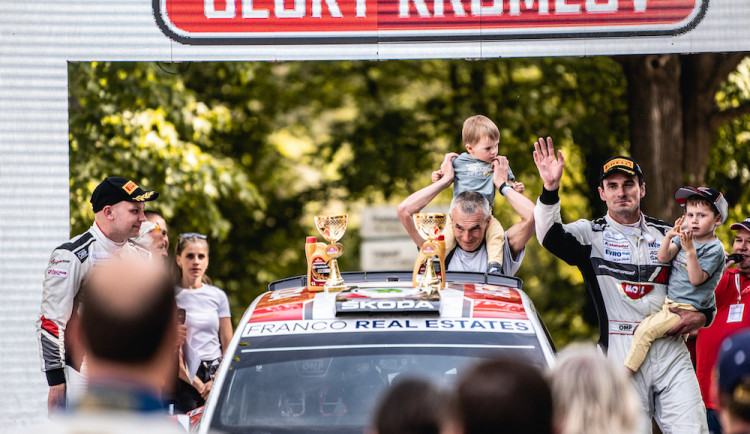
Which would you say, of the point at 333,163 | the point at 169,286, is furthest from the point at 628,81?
the point at 169,286

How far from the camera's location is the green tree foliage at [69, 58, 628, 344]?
37.2ft

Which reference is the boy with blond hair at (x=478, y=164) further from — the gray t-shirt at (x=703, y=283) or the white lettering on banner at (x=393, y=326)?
the white lettering on banner at (x=393, y=326)

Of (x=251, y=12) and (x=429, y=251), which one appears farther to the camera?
(x=251, y=12)

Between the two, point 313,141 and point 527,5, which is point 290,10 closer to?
point 527,5

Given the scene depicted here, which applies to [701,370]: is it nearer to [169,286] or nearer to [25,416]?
[25,416]

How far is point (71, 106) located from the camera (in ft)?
37.1

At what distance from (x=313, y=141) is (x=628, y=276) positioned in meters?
13.6

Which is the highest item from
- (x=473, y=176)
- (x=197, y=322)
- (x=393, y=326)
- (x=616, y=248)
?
(x=473, y=176)

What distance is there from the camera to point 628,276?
5887 mm

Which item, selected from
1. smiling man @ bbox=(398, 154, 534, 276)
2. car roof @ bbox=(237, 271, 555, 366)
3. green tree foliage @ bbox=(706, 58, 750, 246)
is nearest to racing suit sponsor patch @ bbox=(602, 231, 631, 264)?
smiling man @ bbox=(398, 154, 534, 276)

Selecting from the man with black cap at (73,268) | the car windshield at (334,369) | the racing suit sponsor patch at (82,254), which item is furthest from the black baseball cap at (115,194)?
the car windshield at (334,369)

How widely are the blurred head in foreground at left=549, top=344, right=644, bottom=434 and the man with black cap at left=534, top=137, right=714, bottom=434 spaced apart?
10.7 feet

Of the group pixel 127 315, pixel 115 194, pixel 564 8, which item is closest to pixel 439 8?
pixel 564 8

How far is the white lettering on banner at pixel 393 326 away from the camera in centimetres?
450
